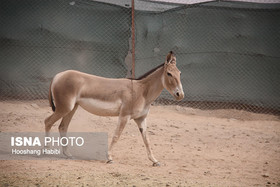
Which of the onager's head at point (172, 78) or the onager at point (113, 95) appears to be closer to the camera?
the onager's head at point (172, 78)

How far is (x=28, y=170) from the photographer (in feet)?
16.1

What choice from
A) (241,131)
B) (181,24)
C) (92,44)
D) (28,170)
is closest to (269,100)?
(241,131)

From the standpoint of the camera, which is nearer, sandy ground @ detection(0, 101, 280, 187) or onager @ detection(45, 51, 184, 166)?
sandy ground @ detection(0, 101, 280, 187)

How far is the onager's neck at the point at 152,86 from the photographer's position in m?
5.87

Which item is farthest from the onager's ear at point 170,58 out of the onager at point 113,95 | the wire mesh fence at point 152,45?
the wire mesh fence at point 152,45

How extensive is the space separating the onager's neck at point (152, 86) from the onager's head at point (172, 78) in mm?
117

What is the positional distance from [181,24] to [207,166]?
5293 mm

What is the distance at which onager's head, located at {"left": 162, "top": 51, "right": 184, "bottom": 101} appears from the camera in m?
5.57

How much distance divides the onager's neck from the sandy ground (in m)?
1.10

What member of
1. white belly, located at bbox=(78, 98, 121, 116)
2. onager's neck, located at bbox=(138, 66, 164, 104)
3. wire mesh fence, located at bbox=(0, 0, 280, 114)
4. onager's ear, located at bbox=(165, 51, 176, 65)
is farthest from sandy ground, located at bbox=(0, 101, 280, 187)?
onager's ear, located at bbox=(165, 51, 176, 65)

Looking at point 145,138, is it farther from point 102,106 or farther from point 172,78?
point 172,78

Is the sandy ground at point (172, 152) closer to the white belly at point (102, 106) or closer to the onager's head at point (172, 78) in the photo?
the white belly at point (102, 106)

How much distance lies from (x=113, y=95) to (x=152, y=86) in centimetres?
67

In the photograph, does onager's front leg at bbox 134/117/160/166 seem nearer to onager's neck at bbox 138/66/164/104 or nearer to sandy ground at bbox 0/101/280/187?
sandy ground at bbox 0/101/280/187
